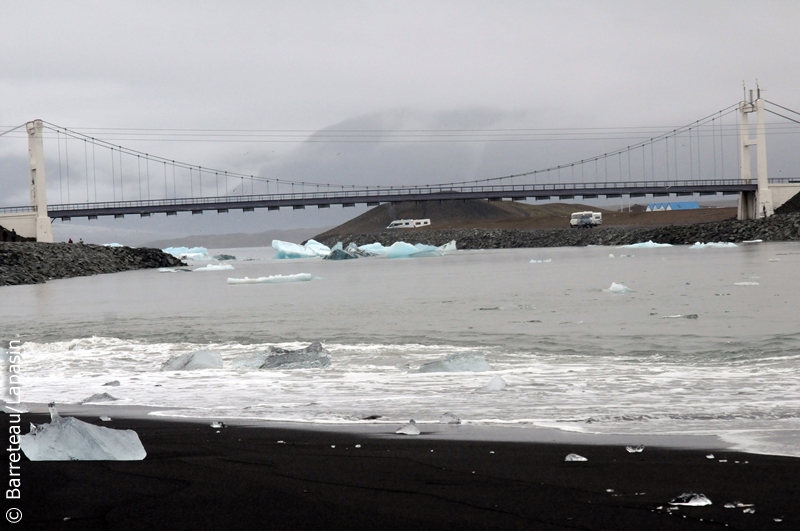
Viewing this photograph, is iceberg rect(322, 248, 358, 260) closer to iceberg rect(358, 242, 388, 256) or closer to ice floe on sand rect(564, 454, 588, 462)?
A: iceberg rect(358, 242, 388, 256)

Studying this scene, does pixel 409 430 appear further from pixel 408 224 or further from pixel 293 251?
pixel 408 224

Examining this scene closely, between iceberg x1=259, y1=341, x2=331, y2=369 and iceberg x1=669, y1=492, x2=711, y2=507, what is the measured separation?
5.00m

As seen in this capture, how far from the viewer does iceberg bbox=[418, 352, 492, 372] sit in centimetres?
686

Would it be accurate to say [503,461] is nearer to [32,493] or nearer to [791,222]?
[32,493]

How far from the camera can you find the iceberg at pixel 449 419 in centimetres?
445

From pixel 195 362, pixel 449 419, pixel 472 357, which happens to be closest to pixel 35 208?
pixel 195 362

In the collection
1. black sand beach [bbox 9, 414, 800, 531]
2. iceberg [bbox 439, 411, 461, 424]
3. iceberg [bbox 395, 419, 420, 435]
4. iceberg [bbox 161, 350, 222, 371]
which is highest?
black sand beach [bbox 9, 414, 800, 531]

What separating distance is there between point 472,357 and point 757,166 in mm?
78674

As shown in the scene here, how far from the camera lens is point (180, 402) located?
18.3 ft

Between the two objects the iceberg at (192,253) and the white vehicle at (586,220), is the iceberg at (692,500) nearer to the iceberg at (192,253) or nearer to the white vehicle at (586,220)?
the iceberg at (192,253)

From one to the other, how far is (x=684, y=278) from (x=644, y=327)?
38.2 feet

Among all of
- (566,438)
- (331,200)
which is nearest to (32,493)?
(566,438)

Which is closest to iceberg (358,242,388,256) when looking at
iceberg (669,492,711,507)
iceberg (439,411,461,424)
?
iceberg (439,411,461,424)

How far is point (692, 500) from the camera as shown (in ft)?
8.75
